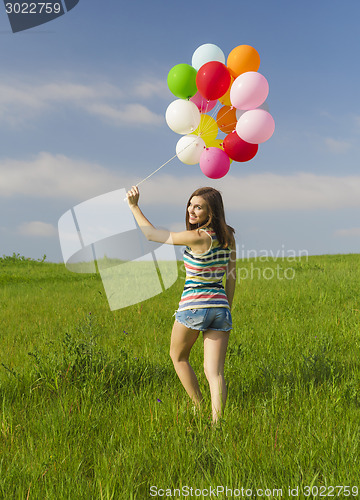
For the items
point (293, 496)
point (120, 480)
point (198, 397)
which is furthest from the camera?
point (198, 397)

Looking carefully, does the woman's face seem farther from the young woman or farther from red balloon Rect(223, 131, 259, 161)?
red balloon Rect(223, 131, 259, 161)

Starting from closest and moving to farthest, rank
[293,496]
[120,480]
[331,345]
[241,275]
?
[293,496] → [120,480] → [331,345] → [241,275]

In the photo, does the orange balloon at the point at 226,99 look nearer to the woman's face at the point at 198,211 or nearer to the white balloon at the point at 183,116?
the white balloon at the point at 183,116

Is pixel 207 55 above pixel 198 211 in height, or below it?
above

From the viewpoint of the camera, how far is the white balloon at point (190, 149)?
178 inches

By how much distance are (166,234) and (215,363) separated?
114cm

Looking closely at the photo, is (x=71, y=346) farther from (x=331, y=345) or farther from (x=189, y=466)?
(x=331, y=345)

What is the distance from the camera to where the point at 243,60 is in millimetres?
4621

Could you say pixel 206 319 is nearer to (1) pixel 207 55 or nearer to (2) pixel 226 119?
(2) pixel 226 119

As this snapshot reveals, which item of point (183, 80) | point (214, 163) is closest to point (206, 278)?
point (214, 163)

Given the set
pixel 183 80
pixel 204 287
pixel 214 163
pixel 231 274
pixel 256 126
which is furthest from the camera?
pixel 183 80

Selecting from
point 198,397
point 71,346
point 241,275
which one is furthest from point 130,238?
point 241,275

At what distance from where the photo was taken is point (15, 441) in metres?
2.98

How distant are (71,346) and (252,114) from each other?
309 centimetres
